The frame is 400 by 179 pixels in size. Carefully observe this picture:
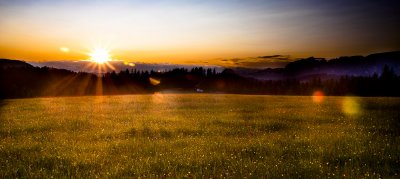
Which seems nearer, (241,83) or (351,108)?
(351,108)

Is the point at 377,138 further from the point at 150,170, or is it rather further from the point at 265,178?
the point at 150,170

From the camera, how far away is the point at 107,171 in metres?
9.71

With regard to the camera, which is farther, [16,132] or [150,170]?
[16,132]

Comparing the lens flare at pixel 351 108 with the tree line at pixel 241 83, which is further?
the tree line at pixel 241 83

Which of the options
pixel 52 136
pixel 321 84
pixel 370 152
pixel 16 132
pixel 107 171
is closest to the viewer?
pixel 107 171

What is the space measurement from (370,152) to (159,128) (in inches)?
420

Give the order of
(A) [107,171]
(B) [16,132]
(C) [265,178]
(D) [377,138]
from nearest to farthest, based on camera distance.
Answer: (C) [265,178]
(A) [107,171]
(D) [377,138]
(B) [16,132]

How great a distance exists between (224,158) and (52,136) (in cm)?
961

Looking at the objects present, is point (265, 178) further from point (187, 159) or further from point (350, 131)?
point (350, 131)

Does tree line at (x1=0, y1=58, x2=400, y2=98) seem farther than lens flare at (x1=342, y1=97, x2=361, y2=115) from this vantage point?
Yes

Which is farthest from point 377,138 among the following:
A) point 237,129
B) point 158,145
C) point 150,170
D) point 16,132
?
point 16,132

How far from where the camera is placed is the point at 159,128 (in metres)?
18.9

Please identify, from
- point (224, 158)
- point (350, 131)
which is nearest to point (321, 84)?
point (350, 131)

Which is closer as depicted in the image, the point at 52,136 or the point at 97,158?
the point at 97,158
